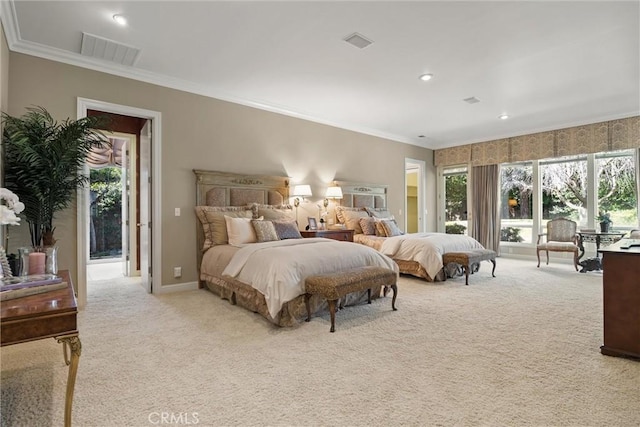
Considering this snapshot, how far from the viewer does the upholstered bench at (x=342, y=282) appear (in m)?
2.87

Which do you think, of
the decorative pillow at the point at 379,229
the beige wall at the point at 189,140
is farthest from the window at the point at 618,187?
the beige wall at the point at 189,140

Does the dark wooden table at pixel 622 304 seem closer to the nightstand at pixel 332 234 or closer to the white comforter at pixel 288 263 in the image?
the white comforter at pixel 288 263

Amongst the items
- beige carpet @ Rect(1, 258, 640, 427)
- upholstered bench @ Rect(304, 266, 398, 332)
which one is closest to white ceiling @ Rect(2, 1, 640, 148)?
upholstered bench @ Rect(304, 266, 398, 332)

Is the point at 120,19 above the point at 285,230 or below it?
above

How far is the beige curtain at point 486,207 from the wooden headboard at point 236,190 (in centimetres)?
492

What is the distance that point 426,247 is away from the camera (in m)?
4.85

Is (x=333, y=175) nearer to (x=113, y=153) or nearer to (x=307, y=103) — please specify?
(x=307, y=103)

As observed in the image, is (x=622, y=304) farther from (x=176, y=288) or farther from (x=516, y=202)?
(x=516, y=202)

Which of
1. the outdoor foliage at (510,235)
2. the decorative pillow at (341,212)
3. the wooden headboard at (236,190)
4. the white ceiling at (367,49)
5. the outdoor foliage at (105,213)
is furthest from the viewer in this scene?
the outdoor foliage at (510,235)

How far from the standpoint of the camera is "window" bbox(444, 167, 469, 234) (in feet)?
27.2

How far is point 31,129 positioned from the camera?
3.03 metres

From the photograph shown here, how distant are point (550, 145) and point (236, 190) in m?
6.33

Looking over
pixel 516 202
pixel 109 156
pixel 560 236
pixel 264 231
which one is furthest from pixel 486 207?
pixel 109 156

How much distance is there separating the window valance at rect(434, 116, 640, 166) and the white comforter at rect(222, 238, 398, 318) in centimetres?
516
